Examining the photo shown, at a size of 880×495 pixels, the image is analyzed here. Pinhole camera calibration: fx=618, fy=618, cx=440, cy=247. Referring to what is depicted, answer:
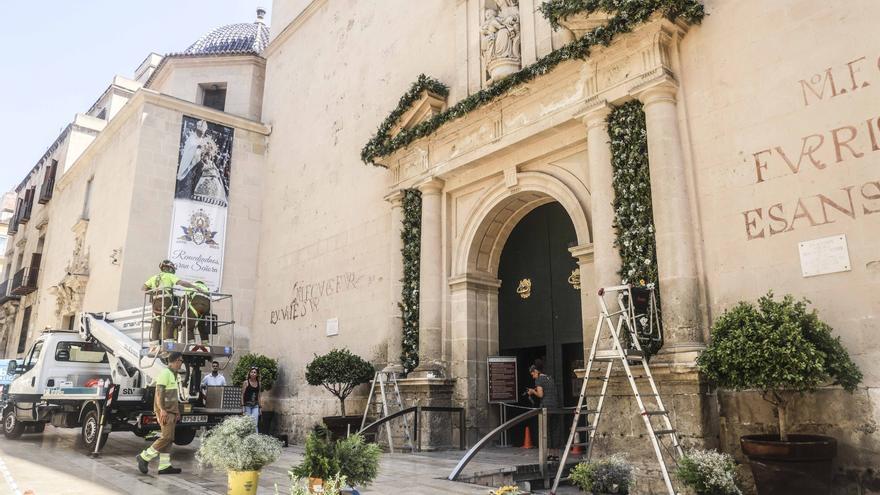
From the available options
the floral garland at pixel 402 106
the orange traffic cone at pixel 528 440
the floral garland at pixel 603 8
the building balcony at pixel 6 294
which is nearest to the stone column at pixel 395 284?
the floral garland at pixel 402 106

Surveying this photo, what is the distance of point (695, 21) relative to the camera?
26.3ft

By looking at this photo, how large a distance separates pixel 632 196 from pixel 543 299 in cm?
302

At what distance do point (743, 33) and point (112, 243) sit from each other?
51.3 feet

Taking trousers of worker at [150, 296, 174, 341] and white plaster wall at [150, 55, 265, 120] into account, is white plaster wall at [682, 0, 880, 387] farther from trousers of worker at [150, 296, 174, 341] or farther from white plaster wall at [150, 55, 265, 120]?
white plaster wall at [150, 55, 265, 120]

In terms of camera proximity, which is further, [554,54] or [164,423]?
[554,54]

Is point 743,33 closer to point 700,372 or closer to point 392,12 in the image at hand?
point 700,372

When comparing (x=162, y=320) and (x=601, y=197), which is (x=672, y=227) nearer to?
(x=601, y=197)

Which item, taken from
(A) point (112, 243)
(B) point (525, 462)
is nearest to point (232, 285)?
(A) point (112, 243)

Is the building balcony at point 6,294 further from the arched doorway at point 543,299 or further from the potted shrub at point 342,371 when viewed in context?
the arched doorway at point 543,299

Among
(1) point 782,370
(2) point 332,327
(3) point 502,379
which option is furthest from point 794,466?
(2) point 332,327

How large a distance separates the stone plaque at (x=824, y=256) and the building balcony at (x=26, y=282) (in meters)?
27.8

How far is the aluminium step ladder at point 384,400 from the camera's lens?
392 inches

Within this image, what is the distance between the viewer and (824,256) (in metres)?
6.39

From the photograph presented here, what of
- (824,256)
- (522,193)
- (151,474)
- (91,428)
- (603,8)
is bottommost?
(151,474)
